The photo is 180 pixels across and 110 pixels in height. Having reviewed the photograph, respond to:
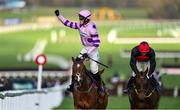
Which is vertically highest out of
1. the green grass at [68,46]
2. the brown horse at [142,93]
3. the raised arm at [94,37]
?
the raised arm at [94,37]

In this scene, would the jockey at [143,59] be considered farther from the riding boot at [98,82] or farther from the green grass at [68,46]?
the green grass at [68,46]

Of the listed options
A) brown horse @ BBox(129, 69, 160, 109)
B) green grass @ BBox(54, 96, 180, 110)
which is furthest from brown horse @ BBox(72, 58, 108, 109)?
green grass @ BBox(54, 96, 180, 110)

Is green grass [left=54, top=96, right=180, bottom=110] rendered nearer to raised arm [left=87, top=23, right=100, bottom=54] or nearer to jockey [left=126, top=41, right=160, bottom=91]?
jockey [left=126, top=41, right=160, bottom=91]

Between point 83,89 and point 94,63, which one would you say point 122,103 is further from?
point 83,89

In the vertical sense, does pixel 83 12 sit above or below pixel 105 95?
above

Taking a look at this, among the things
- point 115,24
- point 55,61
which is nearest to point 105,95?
point 55,61

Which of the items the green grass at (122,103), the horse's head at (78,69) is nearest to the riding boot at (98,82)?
the horse's head at (78,69)

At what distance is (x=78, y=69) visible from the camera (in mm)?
11961

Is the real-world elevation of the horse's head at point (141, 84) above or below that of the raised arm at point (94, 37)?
below

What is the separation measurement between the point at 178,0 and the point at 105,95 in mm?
69051

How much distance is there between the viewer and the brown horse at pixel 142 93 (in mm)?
12484

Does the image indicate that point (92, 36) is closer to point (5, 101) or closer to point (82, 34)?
point (82, 34)

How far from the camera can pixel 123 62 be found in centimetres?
5144

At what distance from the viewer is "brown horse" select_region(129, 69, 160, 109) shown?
1248cm
